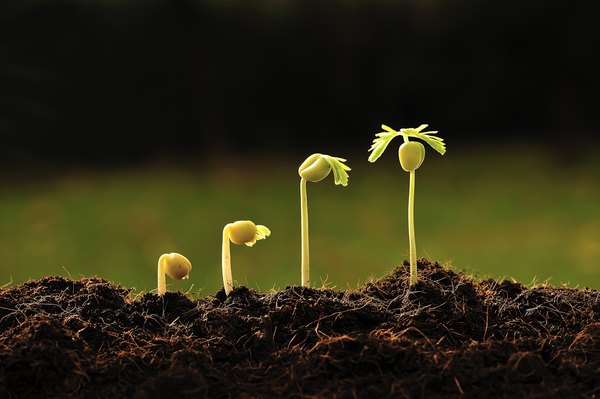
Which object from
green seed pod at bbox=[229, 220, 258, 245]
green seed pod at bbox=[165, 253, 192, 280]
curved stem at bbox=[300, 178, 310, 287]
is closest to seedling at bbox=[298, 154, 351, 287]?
curved stem at bbox=[300, 178, 310, 287]

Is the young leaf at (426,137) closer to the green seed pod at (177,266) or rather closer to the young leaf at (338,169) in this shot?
the young leaf at (338,169)

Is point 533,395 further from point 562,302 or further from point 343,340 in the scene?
point 562,302

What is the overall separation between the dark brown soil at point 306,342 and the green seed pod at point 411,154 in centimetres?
24

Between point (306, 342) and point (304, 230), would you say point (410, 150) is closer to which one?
point (304, 230)

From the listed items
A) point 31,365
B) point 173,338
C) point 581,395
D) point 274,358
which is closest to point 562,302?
point 581,395

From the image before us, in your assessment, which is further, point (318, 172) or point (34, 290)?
point (34, 290)

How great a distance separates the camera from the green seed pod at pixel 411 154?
1.54m

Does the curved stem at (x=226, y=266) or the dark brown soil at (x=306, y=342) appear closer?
the dark brown soil at (x=306, y=342)

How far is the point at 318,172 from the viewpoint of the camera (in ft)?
5.09

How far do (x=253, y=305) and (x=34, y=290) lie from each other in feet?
1.58

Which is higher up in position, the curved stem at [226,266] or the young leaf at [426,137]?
the young leaf at [426,137]

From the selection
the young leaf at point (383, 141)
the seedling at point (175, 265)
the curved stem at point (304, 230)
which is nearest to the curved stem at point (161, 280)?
the seedling at point (175, 265)

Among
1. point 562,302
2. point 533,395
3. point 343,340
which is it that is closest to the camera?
point 533,395

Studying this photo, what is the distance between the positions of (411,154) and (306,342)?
1.38 ft
